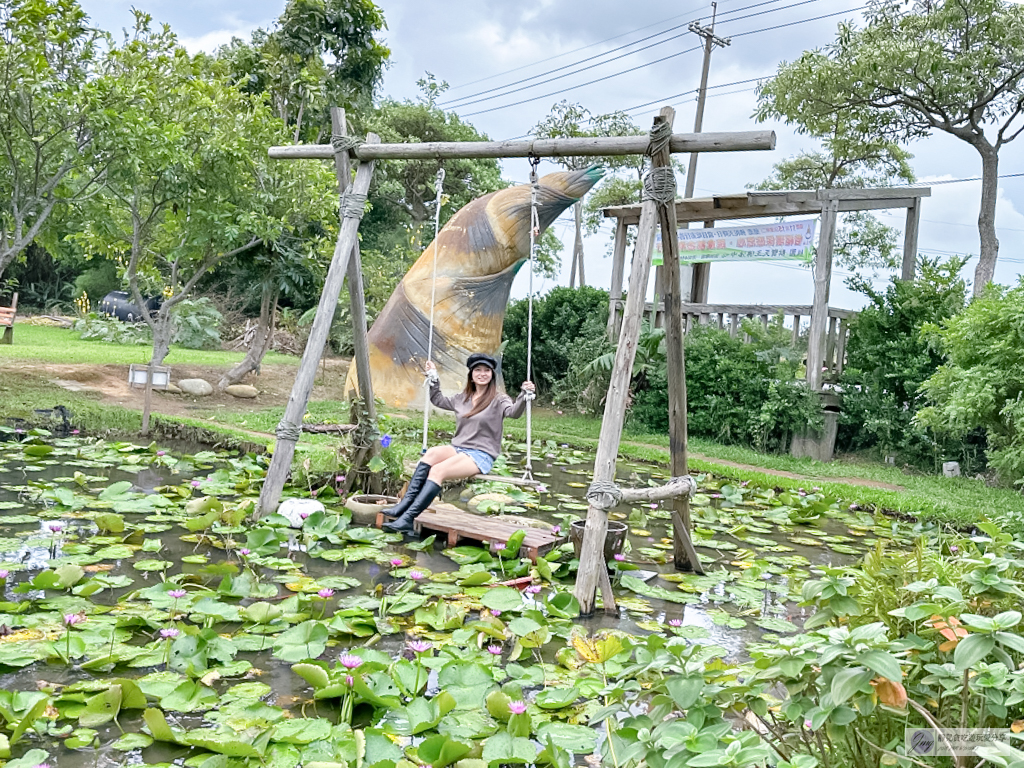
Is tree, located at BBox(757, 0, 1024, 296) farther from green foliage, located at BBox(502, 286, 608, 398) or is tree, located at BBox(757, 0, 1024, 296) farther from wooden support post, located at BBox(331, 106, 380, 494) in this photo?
wooden support post, located at BBox(331, 106, 380, 494)

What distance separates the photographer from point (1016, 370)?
7.21m

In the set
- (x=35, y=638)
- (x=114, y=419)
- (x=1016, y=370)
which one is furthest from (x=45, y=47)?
(x=1016, y=370)

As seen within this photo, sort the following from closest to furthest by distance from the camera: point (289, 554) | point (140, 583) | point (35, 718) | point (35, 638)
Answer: point (35, 718) < point (35, 638) < point (140, 583) < point (289, 554)

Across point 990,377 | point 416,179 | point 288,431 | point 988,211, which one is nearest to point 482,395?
point 288,431

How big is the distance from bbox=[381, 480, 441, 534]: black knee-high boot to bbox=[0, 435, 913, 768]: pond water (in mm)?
140

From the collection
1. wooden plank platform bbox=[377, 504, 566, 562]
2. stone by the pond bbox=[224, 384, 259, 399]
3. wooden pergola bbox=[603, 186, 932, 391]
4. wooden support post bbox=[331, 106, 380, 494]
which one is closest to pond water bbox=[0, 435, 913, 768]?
wooden plank platform bbox=[377, 504, 566, 562]

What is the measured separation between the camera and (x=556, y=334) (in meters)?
14.8

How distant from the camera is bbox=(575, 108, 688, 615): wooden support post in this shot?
4.36 metres

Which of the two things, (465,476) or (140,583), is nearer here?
(140,583)

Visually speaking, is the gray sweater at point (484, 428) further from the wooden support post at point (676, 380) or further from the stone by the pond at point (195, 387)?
the stone by the pond at point (195, 387)

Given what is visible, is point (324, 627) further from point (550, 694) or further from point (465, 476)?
point (465, 476)

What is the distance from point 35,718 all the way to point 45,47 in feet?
29.8

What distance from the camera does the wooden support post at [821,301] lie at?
1059 centimetres

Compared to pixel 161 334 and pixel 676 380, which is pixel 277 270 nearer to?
pixel 161 334
